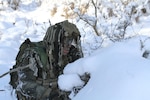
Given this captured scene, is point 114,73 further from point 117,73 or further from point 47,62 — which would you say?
point 47,62

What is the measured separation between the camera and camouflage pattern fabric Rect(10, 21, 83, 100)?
3367 mm

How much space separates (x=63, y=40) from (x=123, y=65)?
3.15 ft

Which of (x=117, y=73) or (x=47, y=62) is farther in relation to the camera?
(x=47, y=62)

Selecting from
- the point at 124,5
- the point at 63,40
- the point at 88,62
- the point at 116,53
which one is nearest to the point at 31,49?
the point at 63,40

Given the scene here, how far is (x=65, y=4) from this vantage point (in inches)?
341

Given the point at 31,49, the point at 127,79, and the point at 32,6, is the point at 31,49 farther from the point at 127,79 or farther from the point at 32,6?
the point at 32,6

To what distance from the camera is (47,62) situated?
3387mm

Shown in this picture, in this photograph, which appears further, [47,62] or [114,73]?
[47,62]

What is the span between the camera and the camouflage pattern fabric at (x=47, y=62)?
133 inches

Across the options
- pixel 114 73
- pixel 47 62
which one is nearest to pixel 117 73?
pixel 114 73

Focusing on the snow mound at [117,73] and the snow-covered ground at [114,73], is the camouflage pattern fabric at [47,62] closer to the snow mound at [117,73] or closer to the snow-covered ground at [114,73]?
the snow-covered ground at [114,73]

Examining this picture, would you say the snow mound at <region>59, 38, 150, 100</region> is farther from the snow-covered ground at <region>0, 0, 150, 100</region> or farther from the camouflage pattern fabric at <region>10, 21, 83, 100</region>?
the camouflage pattern fabric at <region>10, 21, 83, 100</region>

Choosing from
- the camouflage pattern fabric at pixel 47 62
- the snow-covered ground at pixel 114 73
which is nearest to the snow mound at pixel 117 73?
the snow-covered ground at pixel 114 73

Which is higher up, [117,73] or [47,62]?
[117,73]
